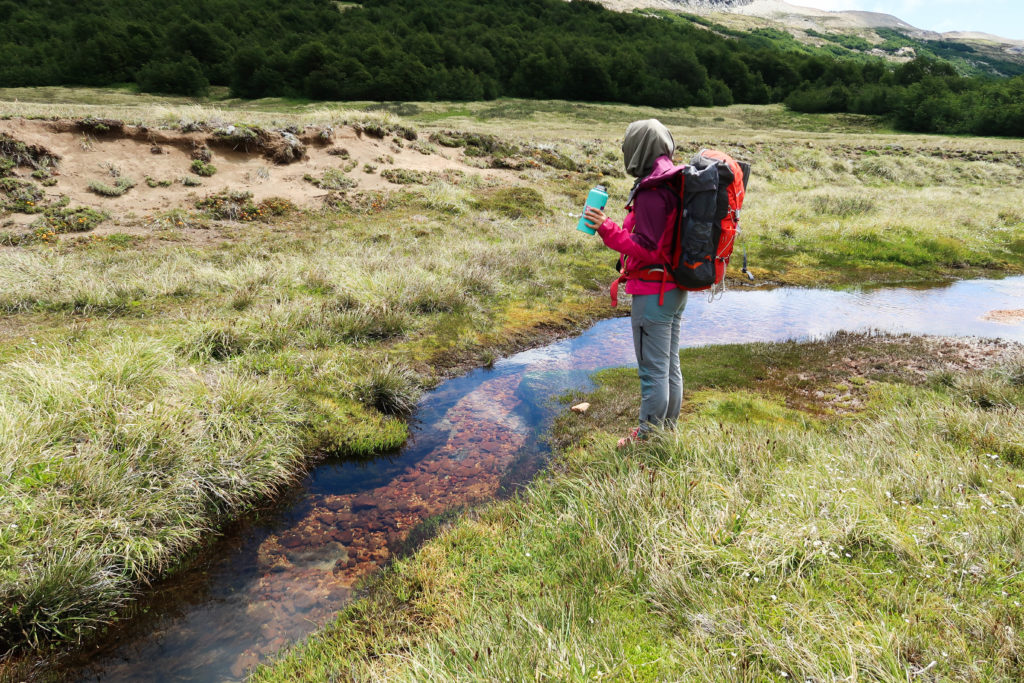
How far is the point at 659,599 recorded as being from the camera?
286cm

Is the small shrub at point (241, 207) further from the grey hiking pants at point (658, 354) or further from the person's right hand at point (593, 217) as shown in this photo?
the grey hiking pants at point (658, 354)

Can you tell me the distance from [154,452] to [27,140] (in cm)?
1531

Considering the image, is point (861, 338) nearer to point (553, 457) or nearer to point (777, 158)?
point (553, 457)

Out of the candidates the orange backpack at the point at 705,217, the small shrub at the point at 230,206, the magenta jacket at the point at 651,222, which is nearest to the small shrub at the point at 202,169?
the small shrub at the point at 230,206

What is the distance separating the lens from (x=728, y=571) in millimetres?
2934

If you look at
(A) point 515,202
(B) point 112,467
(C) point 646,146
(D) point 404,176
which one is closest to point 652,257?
(C) point 646,146

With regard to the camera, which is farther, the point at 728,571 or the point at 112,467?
the point at 112,467

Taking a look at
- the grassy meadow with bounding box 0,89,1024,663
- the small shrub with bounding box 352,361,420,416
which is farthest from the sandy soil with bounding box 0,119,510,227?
the small shrub with bounding box 352,361,420,416

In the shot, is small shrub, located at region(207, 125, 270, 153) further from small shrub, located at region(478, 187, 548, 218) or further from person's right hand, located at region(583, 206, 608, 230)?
person's right hand, located at region(583, 206, 608, 230)

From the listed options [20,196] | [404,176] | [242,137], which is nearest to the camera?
[20,196]

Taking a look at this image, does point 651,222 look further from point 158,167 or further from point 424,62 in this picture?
point 424,62

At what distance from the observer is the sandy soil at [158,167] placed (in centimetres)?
1342

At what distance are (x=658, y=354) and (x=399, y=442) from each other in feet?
10.5

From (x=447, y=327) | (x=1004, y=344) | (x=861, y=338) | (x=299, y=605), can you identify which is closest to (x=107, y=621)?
(x=299, y=605)
